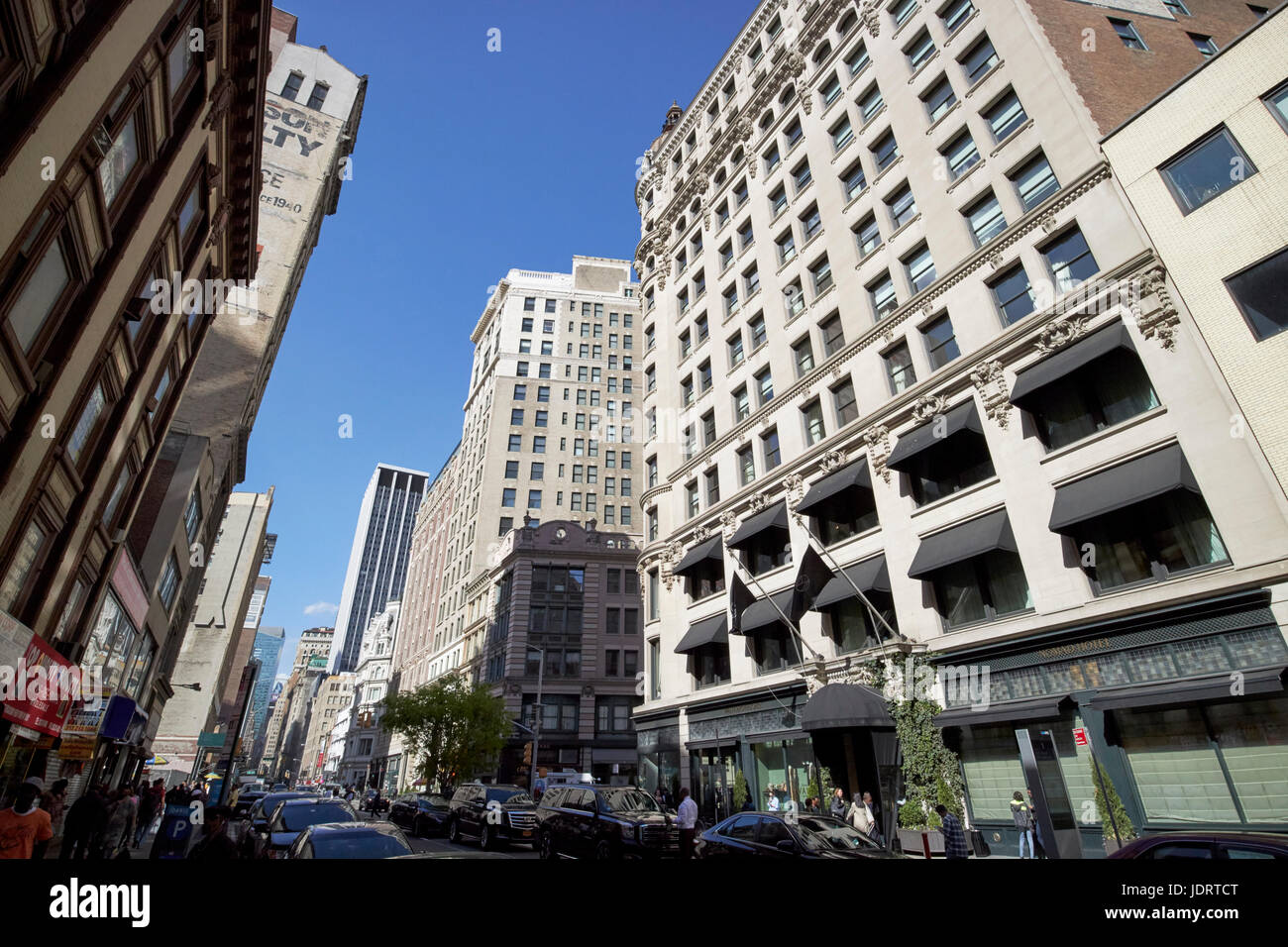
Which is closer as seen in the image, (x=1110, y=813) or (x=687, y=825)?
(x=1110, y=813)

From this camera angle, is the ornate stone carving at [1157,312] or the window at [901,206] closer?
the ornate stone carving at [1157,312]

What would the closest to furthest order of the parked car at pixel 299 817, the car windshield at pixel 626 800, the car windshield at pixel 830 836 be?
the car windshield at pixel 830 836, the parked car at pixel 299 817, the car windshield at pixel 626 800

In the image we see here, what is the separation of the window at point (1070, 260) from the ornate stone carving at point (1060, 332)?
4.17 feet

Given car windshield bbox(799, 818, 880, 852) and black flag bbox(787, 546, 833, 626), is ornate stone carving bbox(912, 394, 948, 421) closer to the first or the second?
black flag bbox(787, 546, 833, 626)

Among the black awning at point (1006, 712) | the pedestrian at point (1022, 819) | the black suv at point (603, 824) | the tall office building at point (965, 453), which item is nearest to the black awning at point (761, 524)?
the tall office building at point (965, 453)

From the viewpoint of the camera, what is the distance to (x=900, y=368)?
22672 millimetres

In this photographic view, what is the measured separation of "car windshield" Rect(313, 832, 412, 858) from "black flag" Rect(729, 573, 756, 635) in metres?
18.3

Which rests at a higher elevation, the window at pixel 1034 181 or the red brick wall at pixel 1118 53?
the red brick wall at pixel 1118 53

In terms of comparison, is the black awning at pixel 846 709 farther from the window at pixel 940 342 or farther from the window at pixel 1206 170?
the window at pixel 1206 170

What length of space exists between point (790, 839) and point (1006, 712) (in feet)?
26.8

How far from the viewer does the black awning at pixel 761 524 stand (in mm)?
24877

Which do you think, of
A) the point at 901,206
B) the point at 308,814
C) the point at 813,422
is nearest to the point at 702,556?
the point at 813,422

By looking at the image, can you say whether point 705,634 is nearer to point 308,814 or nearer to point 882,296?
point 882,296
